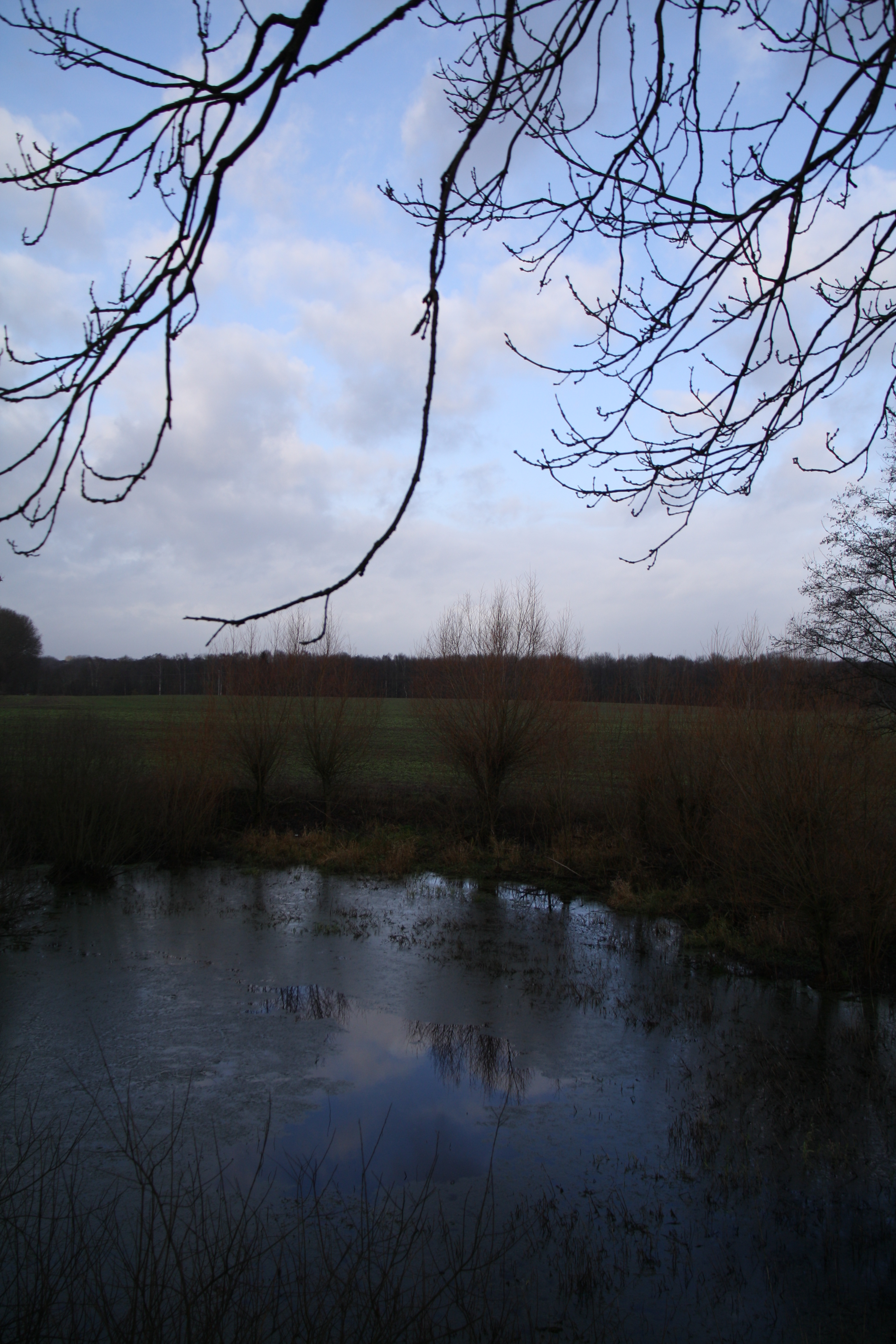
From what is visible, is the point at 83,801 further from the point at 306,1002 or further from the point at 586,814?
the point at 586,814

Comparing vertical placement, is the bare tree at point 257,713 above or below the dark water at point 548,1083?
above

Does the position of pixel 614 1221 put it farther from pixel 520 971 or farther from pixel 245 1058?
pixel 520 971

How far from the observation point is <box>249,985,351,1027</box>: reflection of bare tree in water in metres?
8.30

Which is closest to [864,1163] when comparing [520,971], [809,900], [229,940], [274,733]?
[809,900]

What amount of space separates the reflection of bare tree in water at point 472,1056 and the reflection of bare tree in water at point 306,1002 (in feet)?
2.73

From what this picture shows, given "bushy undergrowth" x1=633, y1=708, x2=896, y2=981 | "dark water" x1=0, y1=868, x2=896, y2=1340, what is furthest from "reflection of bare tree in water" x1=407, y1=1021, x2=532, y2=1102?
"bushy undergrowth" x1=633, y1=708, x2=896, y2=981

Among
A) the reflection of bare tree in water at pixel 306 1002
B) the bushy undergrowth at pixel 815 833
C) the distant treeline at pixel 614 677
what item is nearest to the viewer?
the reflection of bare tree in water at pixel 306 1002

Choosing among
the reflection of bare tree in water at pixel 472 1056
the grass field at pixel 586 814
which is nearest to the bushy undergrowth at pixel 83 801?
the grass field at pixel 586 814

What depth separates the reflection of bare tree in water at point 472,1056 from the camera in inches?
269

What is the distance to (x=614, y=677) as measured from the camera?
1631 cm

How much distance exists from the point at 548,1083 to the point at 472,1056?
83 centimetres

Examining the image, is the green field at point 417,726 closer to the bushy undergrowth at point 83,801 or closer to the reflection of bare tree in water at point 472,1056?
the bushy undergrowth at point 83,801

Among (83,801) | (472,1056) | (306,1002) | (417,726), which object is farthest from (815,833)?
(417,726)

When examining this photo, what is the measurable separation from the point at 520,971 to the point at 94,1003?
4657mm
